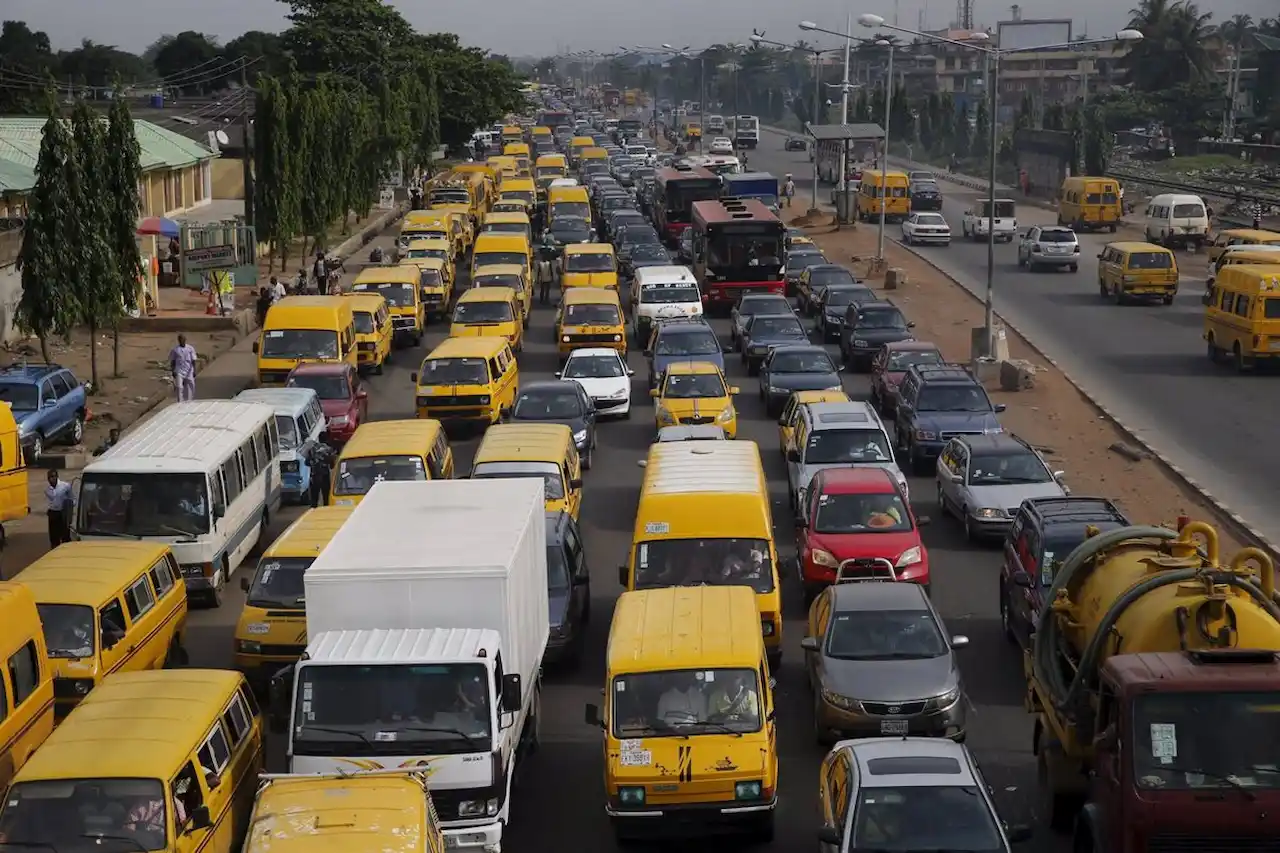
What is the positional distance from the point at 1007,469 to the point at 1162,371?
49.5 feet

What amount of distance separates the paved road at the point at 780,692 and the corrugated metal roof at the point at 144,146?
93.8 ft

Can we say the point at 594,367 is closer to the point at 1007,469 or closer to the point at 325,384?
the point at 325,384

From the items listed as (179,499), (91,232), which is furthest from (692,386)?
(91,232)

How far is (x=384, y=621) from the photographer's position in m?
14.2

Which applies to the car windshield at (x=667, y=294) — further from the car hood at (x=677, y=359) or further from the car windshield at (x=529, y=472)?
the car windshield at (x=529, y=472)

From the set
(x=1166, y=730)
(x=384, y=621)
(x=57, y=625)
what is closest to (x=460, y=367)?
(x=57, y=625)

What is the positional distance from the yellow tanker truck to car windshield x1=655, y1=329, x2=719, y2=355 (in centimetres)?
1963

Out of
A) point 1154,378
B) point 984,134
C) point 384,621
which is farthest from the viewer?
point 984,134

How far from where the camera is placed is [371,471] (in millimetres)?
23203

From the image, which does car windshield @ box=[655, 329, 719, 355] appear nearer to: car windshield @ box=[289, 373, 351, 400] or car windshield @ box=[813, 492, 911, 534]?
car windshield @ box=[289, 373, 351, 400]

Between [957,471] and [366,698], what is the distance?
1314 centimetres

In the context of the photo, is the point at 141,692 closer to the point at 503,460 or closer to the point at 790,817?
the point at 790,817

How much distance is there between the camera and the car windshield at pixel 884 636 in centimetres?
1614

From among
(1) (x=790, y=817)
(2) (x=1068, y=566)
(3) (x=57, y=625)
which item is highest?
(2) (x=1068, y=566)
